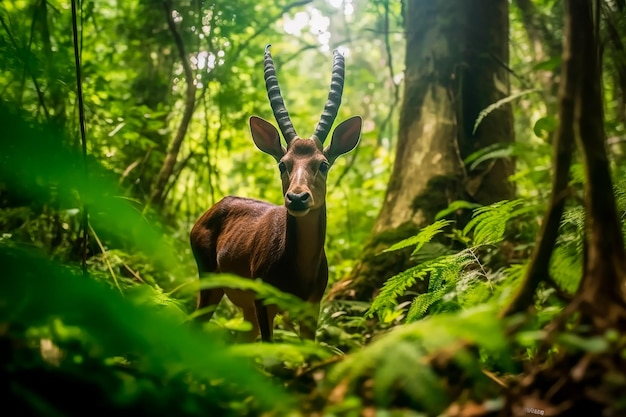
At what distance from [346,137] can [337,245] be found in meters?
2.83

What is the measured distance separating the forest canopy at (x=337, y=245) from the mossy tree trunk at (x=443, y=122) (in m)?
0.02

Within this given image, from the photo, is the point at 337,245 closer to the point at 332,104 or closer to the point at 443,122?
the point at 443,122

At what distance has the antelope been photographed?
4.32 metres

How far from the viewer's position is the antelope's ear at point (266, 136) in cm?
528

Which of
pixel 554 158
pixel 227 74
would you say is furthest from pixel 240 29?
pixel 554 158

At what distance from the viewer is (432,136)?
5836mm

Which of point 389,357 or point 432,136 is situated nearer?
point 389,357

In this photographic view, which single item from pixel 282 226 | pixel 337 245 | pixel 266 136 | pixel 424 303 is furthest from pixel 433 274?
pixel 337 245

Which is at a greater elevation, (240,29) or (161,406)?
(240,29)

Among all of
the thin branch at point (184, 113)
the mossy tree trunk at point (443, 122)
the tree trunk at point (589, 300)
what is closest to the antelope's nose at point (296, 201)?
the mossy tree trunk at point (443, 122)

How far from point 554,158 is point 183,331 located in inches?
52.3

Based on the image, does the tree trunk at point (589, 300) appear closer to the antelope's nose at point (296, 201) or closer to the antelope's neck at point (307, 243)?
the antelope's nose at point (296, 201)

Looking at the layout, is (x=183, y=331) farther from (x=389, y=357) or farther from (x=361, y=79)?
(x=361, y=79)

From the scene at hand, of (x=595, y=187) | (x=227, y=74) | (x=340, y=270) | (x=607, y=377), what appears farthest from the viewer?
(x=227, y=74)
